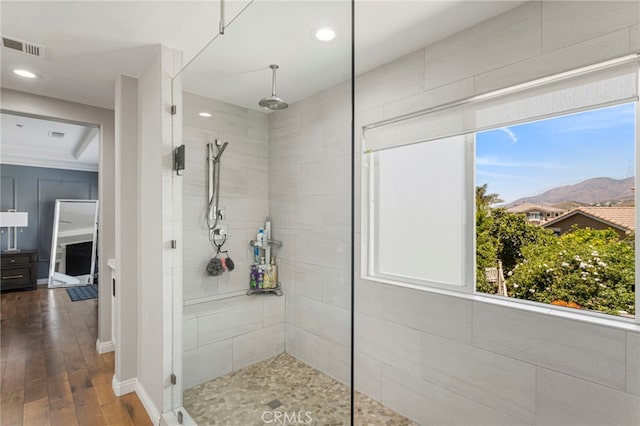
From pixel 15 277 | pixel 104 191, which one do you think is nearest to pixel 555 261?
pixel 104 191

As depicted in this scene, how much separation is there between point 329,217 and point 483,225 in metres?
1.24

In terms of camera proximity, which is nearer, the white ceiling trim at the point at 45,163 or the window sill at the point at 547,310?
the window sill at the point at 547,310

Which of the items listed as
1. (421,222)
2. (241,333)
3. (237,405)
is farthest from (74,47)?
(421,222)

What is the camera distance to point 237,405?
1556 millimetres

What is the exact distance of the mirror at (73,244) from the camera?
6.03 metres

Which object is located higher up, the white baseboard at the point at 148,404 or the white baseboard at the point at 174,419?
the white baseboard at the point at 174,419

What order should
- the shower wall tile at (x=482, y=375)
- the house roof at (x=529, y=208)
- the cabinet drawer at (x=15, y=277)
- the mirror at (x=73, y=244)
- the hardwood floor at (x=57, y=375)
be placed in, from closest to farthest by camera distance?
the shower wall tile at (x=482, y=375)
the house roof at (x=529, y=208)
the hardwood floor at (x=57, y=375)
the cabinet drawer at (x=15, y=277)
the mirror at (x=73, y=244)

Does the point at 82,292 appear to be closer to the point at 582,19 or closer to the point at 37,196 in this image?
the point at 37,196

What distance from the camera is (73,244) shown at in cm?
628

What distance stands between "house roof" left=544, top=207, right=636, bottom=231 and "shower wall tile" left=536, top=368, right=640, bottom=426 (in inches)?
28.2

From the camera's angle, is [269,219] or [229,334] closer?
[269,219]

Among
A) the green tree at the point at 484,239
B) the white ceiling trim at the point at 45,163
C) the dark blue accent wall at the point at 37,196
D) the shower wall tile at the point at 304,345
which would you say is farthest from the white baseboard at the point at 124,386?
the white ceiling trim at the point at 45,163

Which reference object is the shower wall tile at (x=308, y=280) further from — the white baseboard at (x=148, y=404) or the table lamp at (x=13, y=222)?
the table lamp at (x=13, y=222)

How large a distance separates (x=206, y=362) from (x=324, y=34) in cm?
174
